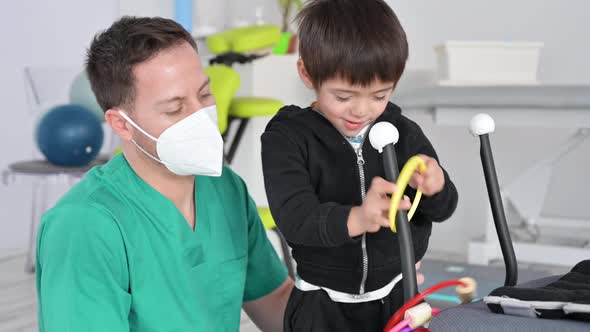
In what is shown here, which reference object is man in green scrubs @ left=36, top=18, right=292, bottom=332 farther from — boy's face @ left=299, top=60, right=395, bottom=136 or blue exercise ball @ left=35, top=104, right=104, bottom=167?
blue exercise ball @ left=35, top=104, right=104, bottom=167

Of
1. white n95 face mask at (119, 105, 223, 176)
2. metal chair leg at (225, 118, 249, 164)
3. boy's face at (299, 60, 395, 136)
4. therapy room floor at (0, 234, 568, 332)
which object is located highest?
boy's face at (299, 60, 395, 136)

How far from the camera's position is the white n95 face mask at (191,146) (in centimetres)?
132

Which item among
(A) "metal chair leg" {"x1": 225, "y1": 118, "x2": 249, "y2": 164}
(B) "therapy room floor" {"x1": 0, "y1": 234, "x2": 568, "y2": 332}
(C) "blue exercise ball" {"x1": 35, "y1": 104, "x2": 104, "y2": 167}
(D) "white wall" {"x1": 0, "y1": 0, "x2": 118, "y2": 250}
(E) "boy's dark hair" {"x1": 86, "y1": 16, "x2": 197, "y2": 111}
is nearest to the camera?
(E) "boy's dark hair" {"x1": 86, "y1": 16, "x2": 197, "y2": 111}

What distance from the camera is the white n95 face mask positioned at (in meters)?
1.32

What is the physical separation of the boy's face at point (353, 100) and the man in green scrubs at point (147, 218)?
271mm

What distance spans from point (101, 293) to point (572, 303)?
689 mm

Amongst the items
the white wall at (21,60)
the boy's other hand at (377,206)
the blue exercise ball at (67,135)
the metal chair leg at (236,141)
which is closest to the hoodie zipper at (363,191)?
the boy's other hand at (377,206)

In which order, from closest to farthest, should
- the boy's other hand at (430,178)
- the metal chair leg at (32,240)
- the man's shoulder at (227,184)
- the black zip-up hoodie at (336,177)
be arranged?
the boy's other hand at (430,178) < the black zip-up hoodie at (336,177) < the man's shoulder at (227,184) < the metal chair leg at (32,240)

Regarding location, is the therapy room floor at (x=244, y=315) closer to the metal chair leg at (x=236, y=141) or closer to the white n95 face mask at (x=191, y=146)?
the metal chair leg at (x=236, y=141)

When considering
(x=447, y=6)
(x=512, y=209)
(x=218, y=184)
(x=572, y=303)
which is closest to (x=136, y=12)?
(x=447, y=6)

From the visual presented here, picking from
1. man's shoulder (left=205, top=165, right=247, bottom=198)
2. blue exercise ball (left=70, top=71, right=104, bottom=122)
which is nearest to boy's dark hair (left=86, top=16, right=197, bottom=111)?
man's shoulder (left=205, top=165, right=247, bottom=198)

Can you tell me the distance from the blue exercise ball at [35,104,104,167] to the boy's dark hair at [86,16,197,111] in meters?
2.19

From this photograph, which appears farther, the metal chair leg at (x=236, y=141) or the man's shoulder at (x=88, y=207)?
the metal chair leg at (x=236, y=141)

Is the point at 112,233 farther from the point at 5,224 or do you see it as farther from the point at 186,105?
the point at 5,224
